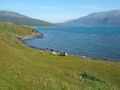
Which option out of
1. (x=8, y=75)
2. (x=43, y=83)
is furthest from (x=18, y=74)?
(x=43, y=83)

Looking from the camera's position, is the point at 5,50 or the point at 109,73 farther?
the point at 109,73

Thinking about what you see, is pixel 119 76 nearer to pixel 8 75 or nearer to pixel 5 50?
pixel 5 50

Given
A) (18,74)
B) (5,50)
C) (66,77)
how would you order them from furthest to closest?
1. (5,50)
2. (66,77)
3. (18,74)

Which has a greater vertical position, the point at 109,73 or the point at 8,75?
the point at 8,75

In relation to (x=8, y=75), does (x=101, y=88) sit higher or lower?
lower

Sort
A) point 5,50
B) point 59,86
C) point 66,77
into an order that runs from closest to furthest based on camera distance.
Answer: point 59,86, point 66,77, point 5,50

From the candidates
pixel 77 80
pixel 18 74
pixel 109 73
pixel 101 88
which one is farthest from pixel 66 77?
pixel 109 73

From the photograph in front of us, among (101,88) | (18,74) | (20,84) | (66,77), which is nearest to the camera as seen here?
(20,84)

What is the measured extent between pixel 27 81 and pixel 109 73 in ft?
76.8

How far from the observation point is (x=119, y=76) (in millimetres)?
46750

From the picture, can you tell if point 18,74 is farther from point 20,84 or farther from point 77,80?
point 77,80

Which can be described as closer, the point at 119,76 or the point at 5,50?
the point at 5,50

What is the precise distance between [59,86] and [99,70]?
2241 cm

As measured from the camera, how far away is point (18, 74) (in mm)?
29688
